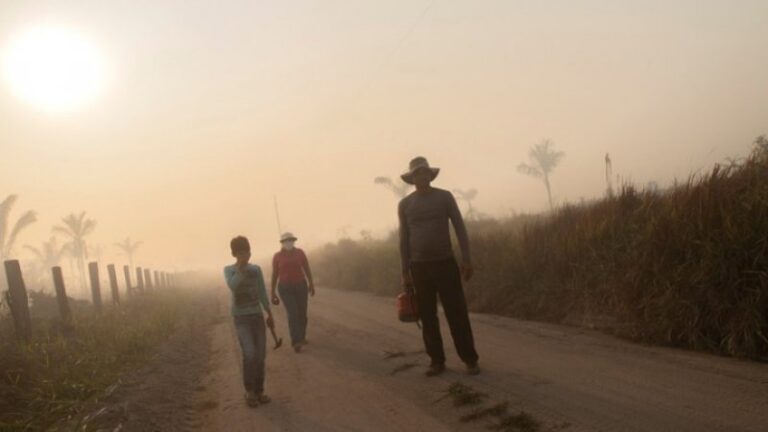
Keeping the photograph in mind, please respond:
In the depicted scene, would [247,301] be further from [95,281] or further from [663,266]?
[95,281]

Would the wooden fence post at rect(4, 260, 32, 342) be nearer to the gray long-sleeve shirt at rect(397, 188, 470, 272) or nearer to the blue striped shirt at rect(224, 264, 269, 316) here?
the blue striped shirt at rect(224, 264, 269, 316)

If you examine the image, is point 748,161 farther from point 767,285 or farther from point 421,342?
point 421,342

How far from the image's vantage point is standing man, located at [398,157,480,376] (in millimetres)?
6871

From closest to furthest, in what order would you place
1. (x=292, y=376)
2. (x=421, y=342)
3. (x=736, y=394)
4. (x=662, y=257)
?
(x=736, y=394) < (x=662, y=257) < (x=292, y=376) < (x=421, y=342)

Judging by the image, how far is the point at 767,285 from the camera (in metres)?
6.04

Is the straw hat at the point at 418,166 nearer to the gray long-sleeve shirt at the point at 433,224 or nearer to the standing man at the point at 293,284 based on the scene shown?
the gray long-sleeve shirt at the point at 433,224

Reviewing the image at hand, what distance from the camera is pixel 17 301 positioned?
1059cm

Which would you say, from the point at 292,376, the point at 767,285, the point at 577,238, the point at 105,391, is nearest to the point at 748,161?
the point at 767,285

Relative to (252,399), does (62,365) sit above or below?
above

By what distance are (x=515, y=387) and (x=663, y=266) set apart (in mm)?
2985

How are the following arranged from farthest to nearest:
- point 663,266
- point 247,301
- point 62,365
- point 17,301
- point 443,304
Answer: point 17,301 < point 62,365 < point 663,266 < point 247,301 < point 443,304

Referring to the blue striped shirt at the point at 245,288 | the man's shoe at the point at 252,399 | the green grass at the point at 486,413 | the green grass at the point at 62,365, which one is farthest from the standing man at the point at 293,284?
the green grass at the point at 486,413

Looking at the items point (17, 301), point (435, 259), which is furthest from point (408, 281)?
point (17, 301)

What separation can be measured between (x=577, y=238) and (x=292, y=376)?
201 inches
